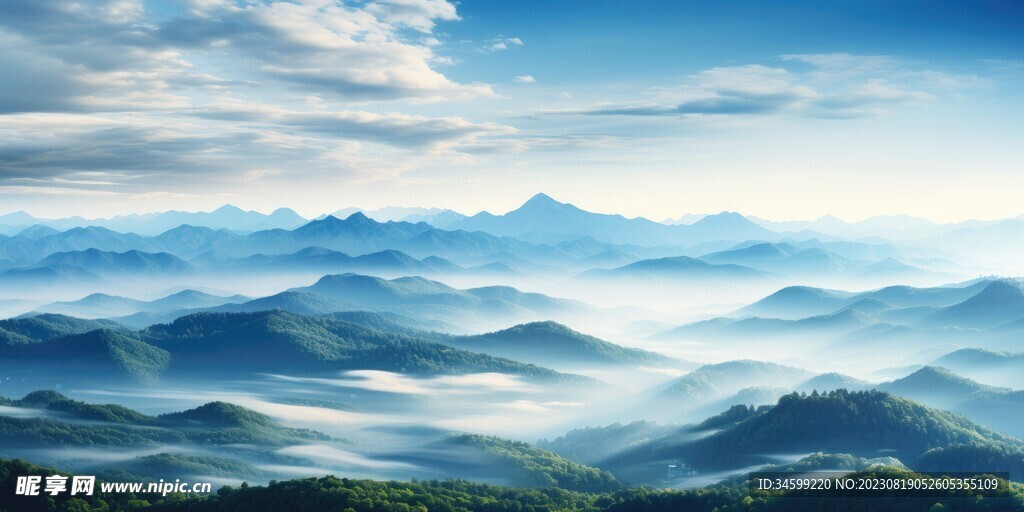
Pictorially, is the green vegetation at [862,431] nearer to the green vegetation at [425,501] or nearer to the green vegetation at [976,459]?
the green vegetation at [976,459]

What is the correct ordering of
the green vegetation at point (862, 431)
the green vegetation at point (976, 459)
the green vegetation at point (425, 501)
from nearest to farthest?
the green vegetation at point (425, 501)
the green vegetation at point (976, 459)
the green vegetation at point (862, 431)

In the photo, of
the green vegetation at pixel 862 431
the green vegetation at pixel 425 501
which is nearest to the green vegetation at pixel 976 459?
A: the green vegetation at pixel 862 431

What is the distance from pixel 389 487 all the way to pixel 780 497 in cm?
5753

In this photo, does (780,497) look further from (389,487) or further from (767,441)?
(767,441)

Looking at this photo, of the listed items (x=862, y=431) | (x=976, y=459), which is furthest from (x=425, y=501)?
(x=862, y=431)

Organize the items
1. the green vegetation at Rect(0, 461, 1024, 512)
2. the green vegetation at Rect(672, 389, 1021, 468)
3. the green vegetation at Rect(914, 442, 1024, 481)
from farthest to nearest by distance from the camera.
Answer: the green vegetation at Rect(672, 389, 1021, 468)
the green vegetation at Rect(914, 442, 1024, 481)
the green vegetation at Rect(0, 461, 1024, 512)

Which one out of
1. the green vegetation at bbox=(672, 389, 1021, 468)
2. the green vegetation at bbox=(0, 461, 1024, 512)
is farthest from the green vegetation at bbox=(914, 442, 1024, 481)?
the green vegetation at bbox=(0, 461, 1024, 512)

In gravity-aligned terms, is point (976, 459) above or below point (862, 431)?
below

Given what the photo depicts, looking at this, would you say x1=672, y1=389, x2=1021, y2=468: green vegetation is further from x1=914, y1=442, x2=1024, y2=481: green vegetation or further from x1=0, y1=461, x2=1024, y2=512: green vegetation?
x1=0, y1=461, x2=1024, y2=512: green vegetation

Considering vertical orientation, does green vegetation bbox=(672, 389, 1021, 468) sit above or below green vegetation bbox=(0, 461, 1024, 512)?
above

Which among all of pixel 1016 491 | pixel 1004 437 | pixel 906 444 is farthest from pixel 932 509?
pixel 1004 437

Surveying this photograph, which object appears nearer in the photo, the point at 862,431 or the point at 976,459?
the point at 976,459

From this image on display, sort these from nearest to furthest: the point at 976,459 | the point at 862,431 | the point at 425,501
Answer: the point at 425,501
the point at 976,459
the point at 862,431

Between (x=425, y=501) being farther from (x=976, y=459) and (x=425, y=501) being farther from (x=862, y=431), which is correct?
(x=862, y=431)
